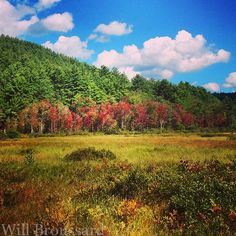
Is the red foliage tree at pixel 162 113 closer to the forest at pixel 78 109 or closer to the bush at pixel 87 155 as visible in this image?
the forest at pixel 78 109

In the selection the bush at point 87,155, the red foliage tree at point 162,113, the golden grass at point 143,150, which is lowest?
the golden grass at point 143,150

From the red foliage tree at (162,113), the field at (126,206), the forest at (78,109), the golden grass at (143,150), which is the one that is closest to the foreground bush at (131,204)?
the field at (126,206)

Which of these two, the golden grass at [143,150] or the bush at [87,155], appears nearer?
the bush at [87,155]

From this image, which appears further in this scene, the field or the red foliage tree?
the red foliage tree

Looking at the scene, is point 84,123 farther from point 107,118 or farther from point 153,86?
point 153,86

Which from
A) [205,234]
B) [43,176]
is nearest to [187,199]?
[205,234]

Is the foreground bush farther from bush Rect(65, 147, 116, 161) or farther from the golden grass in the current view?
the golden grass

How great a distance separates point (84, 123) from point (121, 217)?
8622 cm

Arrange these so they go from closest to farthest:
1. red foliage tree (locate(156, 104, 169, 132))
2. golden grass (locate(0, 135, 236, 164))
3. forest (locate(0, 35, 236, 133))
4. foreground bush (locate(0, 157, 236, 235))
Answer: foreground bush (locate(0, 157, 236, 235)) < golden grass (locate(0, 135, 236, 164)) < forest (locate(0, 35, 236, 133)) < red foliage tree (locate(156, 104, 169, 132))

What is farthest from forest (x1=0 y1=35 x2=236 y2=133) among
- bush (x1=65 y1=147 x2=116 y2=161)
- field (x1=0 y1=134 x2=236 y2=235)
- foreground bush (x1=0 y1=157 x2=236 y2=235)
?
field (x1=0 y1=134 x2=236 y2=235)

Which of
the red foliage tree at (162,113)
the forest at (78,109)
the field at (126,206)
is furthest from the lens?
the red foliage tree at (162,113)

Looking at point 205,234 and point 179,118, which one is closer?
point 205,234

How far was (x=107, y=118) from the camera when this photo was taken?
304 feet

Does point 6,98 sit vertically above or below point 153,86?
below
